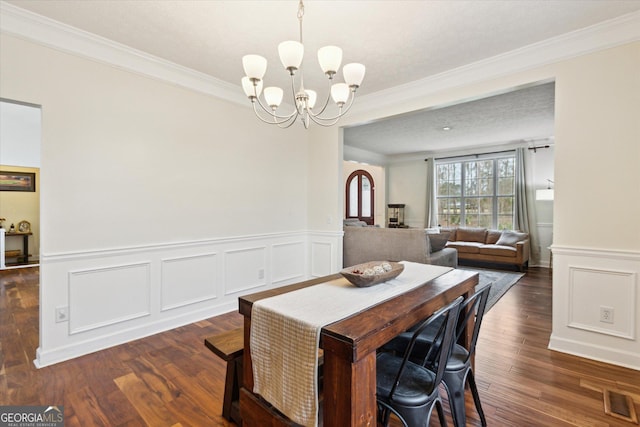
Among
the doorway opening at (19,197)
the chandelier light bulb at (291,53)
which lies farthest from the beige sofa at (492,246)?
the doorway opening at (19,197)

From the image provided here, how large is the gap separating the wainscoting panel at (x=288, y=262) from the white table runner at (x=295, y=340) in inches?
98.9

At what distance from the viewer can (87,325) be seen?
253cm

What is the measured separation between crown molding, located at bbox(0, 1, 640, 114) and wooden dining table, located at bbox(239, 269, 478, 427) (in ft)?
8.22

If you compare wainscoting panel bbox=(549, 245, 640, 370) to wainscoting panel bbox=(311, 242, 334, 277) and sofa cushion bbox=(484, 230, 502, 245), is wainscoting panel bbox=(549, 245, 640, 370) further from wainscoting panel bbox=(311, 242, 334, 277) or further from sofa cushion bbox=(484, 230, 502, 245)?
sofa cushion bbox=(484, 230, 502, 245)

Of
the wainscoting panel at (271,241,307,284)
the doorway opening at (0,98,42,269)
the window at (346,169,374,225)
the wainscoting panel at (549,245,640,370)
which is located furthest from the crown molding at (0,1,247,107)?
the window at (346,169,374,225)

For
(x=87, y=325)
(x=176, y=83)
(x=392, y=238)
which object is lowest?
(x=87, y=325)

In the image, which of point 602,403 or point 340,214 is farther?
point 340,214

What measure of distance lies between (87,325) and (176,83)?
237 cm

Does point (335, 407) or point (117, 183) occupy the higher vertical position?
point (117, 183)

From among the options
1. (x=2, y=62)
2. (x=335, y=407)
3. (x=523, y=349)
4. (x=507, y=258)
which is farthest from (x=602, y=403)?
(x=2, y=62)

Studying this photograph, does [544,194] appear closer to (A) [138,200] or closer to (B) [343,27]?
(B) [343,27]

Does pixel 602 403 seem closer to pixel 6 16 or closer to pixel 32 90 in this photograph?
pixel 32 90

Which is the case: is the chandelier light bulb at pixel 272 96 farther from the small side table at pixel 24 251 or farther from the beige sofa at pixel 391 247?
the small side table at pixel 24 251

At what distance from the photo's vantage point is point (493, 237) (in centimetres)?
632
